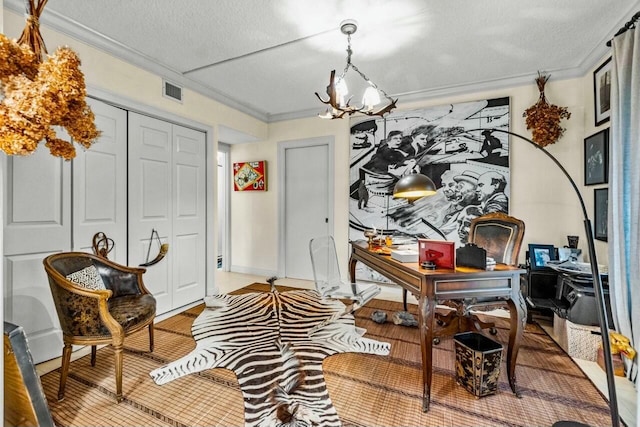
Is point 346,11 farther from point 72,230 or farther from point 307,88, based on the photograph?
point 72,230

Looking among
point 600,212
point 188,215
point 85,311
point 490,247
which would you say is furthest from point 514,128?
point 85,311

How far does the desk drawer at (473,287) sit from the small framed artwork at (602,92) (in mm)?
2040

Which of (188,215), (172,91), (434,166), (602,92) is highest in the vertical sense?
(172,91)

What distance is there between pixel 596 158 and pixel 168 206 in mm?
4343

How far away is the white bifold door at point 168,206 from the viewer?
298 cm

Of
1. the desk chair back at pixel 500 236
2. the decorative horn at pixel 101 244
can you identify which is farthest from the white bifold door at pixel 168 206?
the desk chair back at pixel 500 236

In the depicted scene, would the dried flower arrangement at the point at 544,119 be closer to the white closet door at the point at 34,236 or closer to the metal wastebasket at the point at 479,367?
the metal wastebasket at the point at 479,367

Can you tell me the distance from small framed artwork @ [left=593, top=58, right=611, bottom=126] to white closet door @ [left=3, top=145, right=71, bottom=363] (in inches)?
184

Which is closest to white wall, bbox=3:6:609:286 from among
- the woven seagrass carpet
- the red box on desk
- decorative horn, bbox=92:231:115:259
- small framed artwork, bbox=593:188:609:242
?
small framed artwork, bbox=593:188:609:242

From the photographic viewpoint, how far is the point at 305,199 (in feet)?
15.5

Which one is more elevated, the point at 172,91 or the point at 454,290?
the point at 172,91

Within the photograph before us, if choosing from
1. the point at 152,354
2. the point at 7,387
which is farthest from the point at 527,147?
the point at 7,387

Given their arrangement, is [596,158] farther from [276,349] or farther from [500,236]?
[276,349]

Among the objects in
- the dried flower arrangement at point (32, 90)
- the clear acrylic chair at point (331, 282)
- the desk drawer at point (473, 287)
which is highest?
the dried flower arrangement at point (32, 90)
